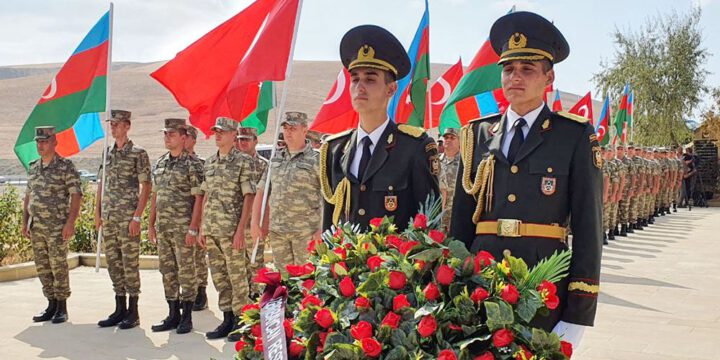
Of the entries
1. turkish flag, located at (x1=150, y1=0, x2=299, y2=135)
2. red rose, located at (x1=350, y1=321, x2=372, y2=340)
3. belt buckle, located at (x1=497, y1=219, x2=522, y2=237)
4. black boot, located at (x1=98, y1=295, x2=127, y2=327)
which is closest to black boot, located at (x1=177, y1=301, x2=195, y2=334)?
black boot, located at (x1=98, y1=295, x2=127, y2=327)

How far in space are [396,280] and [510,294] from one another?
348mm

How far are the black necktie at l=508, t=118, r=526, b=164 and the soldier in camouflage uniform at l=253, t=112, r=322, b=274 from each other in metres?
3.23

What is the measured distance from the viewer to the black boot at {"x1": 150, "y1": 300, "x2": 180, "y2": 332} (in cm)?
732

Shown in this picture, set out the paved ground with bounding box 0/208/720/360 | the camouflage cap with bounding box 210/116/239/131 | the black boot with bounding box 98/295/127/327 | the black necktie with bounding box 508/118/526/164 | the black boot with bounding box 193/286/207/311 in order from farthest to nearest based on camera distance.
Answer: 1. the black boot with bounding box 193/286/207/311
2. the black boot with bounding box 98/295/127/327
3. the camouflage cap with bounding box 210/116/239/131
4. the paved ground with bounding box 0/208/720/360
5. the black necktie with bounding box 508/118/526/164

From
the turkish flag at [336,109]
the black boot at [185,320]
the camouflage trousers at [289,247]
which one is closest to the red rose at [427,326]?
the camouflage trousers at [289,247]

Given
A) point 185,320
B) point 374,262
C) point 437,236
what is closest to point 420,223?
point 437,236

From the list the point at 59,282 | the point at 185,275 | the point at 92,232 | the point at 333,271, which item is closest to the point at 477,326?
the point at 333,271

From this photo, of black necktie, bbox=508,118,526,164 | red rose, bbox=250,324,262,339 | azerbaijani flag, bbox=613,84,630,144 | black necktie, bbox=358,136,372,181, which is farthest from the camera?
azerbaijani flag, bbox=613,84,630,144

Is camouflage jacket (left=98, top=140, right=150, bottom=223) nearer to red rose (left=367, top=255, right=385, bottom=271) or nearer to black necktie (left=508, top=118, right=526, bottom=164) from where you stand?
black necktie (left=508, top=118, right=526, bottom=164)

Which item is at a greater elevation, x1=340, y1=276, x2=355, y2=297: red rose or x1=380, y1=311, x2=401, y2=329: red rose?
x1=340, y1=276, x2=355, y2=297: red rose

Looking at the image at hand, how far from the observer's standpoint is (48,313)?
7867 mm

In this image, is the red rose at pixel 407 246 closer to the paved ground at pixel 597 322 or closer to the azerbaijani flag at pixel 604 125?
the paved ground at pixel 597 322

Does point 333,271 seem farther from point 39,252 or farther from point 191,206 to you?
point 39,252

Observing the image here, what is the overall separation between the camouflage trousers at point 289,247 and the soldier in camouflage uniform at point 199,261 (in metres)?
1.35
